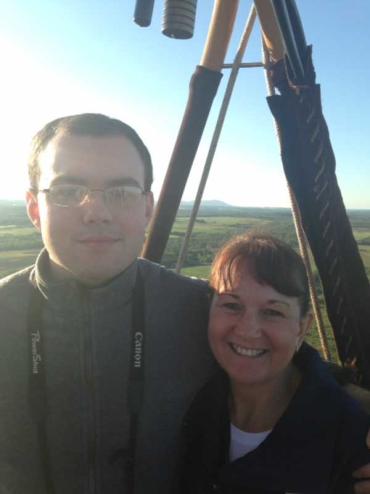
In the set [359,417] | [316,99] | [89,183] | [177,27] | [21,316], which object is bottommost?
[359,417]

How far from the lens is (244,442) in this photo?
83.7 inches

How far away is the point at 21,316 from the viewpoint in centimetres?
228

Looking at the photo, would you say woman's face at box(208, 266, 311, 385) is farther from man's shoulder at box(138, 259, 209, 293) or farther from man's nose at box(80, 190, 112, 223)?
man's nose at box(80, 190, 112, 223)

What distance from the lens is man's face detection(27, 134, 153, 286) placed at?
2080 millimetres

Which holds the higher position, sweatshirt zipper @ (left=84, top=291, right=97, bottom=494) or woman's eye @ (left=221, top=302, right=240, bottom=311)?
woman's eye @ (left=221, top=302, right=240, bottom=311)

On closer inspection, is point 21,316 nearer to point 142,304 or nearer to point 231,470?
point 142,304

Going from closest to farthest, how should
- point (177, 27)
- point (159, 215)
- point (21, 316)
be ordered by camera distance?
point (21, 316), point (177, 27), point (159, 215)

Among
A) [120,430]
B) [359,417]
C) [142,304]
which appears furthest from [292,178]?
[120,430]

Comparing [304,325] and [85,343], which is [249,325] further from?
[85,343]

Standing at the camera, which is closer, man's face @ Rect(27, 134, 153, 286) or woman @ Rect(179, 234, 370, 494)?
woman @ Rect(179, 234, 370, 494)

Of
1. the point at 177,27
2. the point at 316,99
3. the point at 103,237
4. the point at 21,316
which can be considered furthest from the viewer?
the point at 177,27

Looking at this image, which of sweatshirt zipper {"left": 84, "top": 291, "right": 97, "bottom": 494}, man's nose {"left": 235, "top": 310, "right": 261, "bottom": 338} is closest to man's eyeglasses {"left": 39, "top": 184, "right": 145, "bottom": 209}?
sweatshirt zipper {"left": 84, "top": 291, "right": 97, "bottom": 494}

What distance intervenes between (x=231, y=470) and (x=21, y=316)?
1.24 m

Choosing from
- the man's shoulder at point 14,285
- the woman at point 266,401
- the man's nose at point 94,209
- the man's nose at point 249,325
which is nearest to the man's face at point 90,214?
the man's nose at point 94,209
